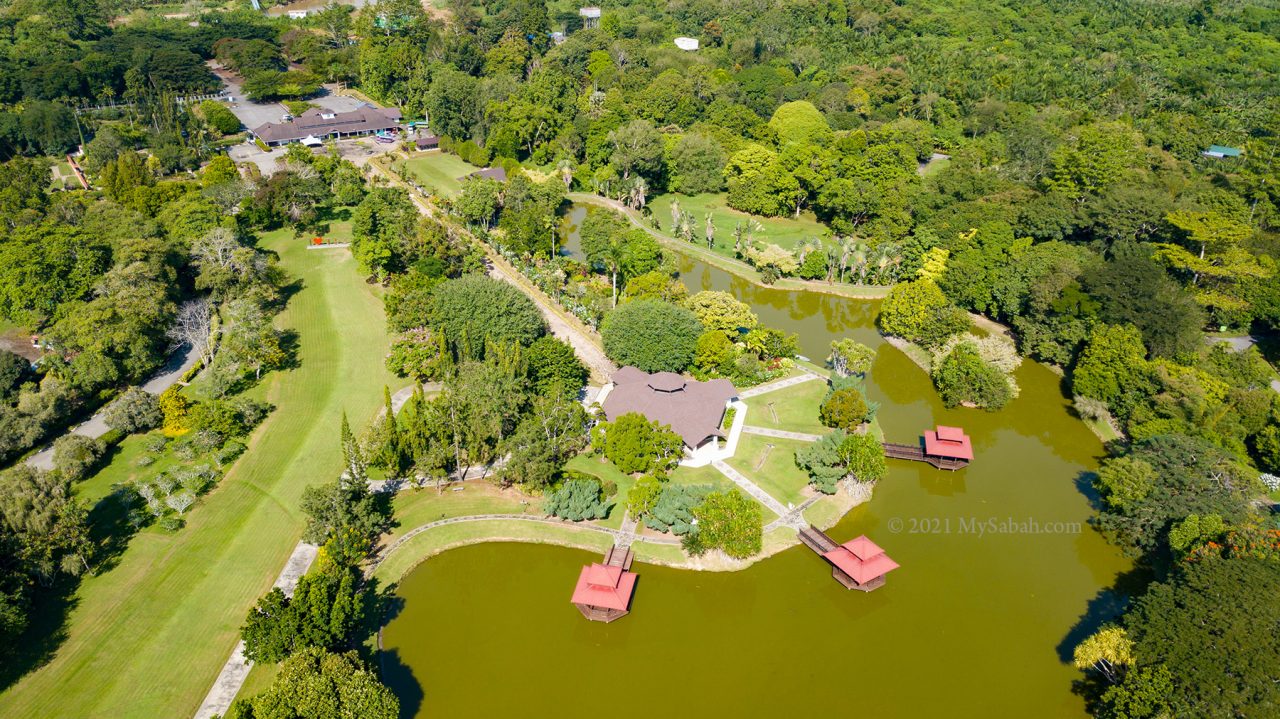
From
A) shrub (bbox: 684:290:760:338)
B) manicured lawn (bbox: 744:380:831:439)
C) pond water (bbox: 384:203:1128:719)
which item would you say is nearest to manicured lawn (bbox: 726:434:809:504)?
manicured lawn (bbox: 744:380:831:439)

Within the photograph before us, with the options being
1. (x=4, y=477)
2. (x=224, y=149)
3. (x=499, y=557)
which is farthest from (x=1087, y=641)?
(x=224, y=149)

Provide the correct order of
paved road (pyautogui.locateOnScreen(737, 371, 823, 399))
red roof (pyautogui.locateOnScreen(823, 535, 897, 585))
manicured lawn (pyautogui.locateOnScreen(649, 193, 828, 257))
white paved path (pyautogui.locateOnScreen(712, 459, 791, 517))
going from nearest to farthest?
red roof (pyautogui.locateOnScreen(823, 535, 897, 585)), white paved path (pyautogui.locateOnScreen(712, 459, 791, 517)), paved road (pyautogui.locateOnScreen(737, 371, 823, 399)), manicured lawn (pyautogui.locateOnScreen(649, 193, 828, 257))

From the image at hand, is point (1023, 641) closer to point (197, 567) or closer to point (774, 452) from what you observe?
point (774, 452)

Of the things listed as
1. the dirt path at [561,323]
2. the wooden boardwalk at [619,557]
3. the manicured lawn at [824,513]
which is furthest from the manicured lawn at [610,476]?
the manicured lawn at [824,513]

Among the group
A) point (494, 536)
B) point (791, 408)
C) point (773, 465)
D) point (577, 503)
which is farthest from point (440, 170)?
point (773, 465)

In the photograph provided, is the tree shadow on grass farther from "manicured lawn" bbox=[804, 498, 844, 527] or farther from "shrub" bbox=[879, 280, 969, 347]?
"shrub" bbox=[879, 280, 969, 347]

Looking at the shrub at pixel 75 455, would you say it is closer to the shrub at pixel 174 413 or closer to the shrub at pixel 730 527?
the shrub at pixel 174 413
